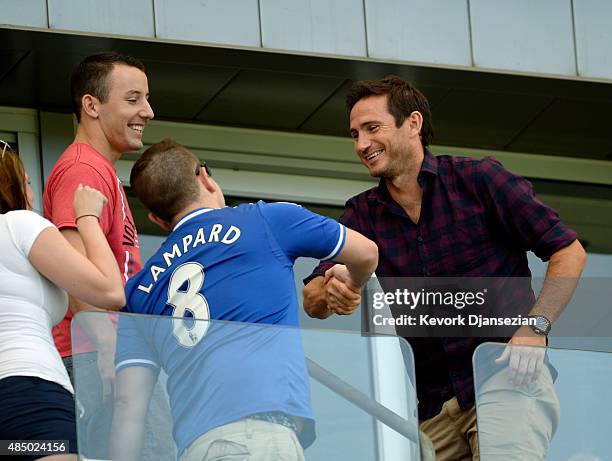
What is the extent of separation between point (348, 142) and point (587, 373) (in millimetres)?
4460

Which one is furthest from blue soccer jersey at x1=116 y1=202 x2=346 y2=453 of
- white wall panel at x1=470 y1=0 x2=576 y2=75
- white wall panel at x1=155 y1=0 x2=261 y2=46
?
white wall panel at x1=470 y1=0 x2=576 y2=75

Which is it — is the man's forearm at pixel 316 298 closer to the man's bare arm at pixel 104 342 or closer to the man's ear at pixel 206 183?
the man's ear at pixel 206 183

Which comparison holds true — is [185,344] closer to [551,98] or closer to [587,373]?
[587,373]

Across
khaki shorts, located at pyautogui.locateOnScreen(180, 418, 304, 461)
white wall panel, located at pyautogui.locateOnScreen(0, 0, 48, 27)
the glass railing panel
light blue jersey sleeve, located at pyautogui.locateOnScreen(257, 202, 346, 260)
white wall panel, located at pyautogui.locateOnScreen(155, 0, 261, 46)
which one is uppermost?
white wall panel, located at pyautogui.locateOnScreen(155, 0, 261, 46)

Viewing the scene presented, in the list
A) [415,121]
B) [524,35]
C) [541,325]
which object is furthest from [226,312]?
[524,35]

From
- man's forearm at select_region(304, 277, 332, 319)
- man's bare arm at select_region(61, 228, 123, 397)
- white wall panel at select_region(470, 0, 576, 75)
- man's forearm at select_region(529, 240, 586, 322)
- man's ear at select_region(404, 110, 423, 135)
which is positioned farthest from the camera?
white wall panel at select_region(470, 0, 576, 75)

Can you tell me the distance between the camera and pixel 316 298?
668cm

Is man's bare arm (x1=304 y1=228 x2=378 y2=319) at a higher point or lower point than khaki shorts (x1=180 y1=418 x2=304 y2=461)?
higher

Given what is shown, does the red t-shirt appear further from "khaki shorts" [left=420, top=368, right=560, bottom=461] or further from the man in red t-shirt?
"khaki shorts" [left=420, top=368, right=560, bottom=461]

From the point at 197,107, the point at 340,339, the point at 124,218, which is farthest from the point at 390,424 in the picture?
the point at 197,107

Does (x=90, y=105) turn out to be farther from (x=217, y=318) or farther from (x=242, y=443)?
(x=242, y=443)

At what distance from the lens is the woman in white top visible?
5.34 meters

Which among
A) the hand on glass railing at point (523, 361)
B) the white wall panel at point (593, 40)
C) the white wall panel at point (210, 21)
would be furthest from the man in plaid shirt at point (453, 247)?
the white wall panel at point (593, 40)

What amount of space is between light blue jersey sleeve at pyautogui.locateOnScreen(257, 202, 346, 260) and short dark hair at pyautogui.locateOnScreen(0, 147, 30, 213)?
81 cm
